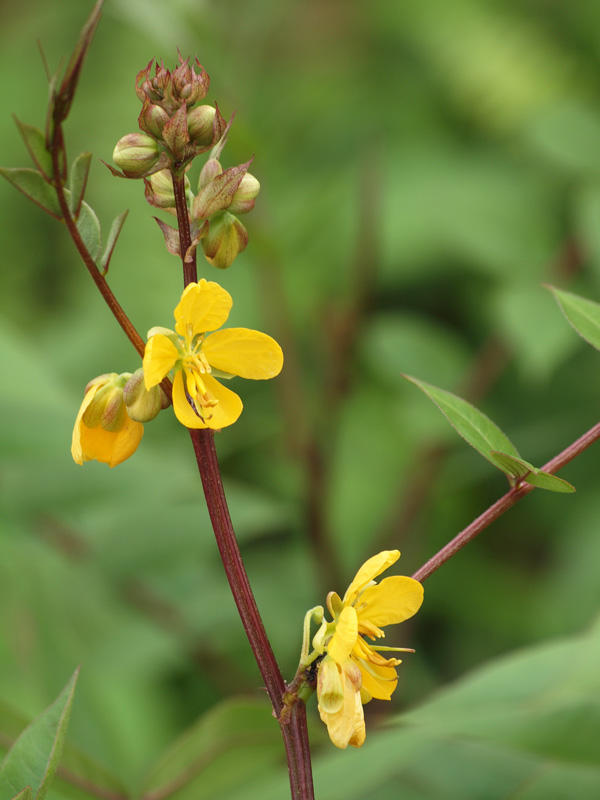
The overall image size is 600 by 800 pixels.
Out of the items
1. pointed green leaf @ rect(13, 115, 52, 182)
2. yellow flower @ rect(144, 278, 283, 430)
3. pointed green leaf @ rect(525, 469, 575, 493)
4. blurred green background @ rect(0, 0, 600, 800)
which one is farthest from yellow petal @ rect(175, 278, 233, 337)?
blurred green background @ rect(0, 0, 600, 800)

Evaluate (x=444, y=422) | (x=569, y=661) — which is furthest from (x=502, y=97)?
(x=569, y=661)

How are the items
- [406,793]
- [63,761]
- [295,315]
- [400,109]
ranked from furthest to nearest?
[400,109]
[295,315]
[406,793]
[63,761]

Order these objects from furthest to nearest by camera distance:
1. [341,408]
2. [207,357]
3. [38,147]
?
1. [341,408]
2. [207,357]
3. [38,147]

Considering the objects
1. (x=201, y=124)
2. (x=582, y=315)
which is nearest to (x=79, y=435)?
(x=201, y=124)

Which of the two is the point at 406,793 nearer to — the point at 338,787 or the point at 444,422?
the point at 338,787

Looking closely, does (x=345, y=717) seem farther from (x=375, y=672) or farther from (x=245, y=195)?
(x=245, y=195)

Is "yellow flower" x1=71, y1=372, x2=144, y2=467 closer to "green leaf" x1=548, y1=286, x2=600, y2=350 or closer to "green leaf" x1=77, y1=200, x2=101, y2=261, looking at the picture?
"green leaf" x1=77, y1=200, x2=101, y2=261
